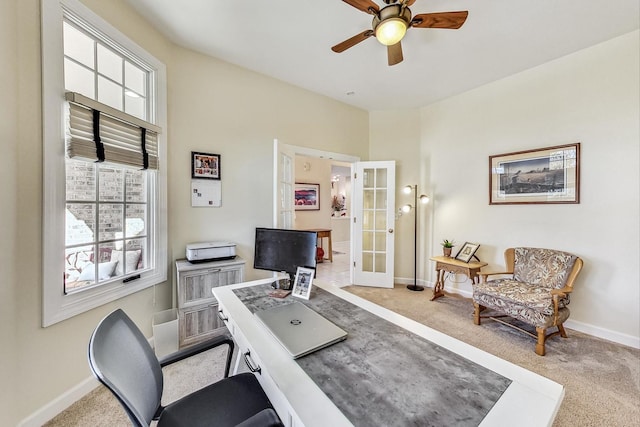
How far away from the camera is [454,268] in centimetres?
326

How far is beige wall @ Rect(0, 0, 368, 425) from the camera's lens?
138 cm

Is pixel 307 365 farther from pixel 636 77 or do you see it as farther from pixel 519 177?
pixel 636 77

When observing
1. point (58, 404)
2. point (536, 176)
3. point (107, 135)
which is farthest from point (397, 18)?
point (58, 404)

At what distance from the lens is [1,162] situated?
1.32 m

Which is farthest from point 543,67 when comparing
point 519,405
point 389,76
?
point 519,405

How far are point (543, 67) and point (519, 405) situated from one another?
363 centimetres

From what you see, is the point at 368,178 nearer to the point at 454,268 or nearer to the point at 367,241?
the point at 367,241

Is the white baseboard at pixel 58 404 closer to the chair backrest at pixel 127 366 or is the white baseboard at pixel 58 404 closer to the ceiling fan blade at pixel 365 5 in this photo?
the chair backrest at pixel 127 366

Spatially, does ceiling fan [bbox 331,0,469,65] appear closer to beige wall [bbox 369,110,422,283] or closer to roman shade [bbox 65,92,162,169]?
roman shade [bbox 65,92,162,169]

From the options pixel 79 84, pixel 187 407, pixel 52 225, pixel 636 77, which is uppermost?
pixel 636 77

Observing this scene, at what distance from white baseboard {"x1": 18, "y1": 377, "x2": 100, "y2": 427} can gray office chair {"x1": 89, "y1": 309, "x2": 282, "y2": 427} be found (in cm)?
109

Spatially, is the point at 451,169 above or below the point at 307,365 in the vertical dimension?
above

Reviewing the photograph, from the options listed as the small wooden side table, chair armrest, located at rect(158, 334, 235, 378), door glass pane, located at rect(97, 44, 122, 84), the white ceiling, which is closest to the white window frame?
door glass pane, located at rect(97, 44, 122, 84)

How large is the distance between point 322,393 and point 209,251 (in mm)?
2022
